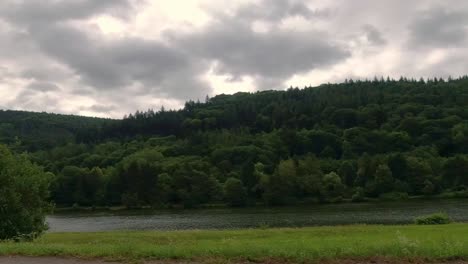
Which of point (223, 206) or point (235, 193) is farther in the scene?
point (223, 206)

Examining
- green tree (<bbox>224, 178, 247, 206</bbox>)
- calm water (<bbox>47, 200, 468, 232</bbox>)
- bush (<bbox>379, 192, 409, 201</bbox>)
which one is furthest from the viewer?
green tree (<bbox>224, 178, 247, 206</bbox>)

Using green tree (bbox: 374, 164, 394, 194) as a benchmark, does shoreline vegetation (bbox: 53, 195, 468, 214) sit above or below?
below

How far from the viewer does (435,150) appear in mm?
165375

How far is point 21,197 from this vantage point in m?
33.7

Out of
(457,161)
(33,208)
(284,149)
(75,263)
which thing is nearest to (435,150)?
(457,161)

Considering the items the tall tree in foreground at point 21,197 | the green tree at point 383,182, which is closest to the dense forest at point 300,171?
the green tree at point 383,182

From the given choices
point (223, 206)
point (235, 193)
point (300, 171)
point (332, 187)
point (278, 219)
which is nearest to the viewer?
point (278, 219)

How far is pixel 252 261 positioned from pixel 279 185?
120706 mm

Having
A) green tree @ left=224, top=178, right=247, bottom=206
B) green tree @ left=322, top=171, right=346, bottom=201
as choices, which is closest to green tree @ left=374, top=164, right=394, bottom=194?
green tree @ left=322, top=171, right=346, bottom=201

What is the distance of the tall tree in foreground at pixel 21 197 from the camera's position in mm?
32094

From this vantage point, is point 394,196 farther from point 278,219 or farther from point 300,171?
point 278,219

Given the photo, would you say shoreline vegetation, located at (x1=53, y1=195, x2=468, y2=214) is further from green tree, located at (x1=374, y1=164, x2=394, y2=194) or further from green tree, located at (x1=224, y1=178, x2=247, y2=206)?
green tree, located at (x1=374, y1=164, x2=394, y2=194)

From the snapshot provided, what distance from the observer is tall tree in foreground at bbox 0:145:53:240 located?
105 ft

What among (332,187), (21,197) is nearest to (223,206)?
(332,187)
